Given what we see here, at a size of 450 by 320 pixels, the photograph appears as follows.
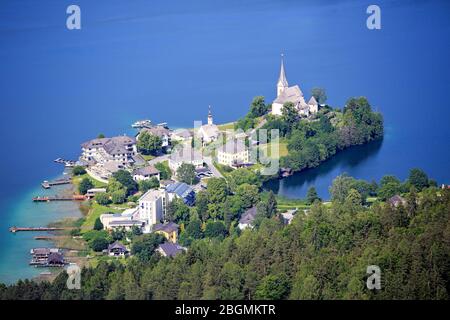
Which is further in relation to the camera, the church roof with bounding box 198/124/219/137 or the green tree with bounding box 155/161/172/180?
the church roof with bounding box 198/124/219/137

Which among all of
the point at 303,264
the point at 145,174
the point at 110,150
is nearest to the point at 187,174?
the point at 145,174

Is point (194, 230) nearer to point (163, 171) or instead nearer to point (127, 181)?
point (127, 181)

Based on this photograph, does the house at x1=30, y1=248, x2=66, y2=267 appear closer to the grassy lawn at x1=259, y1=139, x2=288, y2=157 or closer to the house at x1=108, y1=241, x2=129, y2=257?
the house at x1=108, y1=241, x2=129, y2=257

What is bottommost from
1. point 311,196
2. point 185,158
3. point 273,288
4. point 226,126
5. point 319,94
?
point 273,288

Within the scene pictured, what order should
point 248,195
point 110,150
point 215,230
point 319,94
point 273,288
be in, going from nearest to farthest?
point 273,288 < point 215,230 < point 248,195 < point 110,150 < point 319,94

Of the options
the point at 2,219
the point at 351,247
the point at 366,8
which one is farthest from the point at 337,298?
the point at 366,8

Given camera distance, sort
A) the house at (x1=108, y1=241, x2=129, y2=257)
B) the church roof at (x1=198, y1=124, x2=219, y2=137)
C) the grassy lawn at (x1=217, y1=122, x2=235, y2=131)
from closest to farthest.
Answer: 1. the house at (x1=108, y1=241, x2=129, y2=257)
2. the church roof at (x1=198, y1=124, x2=219, y2=137)
3. the grassy lawn at (x1=217, y1=122, x2=235, y2=131)

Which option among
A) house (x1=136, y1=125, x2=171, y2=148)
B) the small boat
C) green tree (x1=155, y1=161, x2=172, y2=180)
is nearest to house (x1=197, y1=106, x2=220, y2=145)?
house (x1=136, y1=125, x2=171, y2=148)
